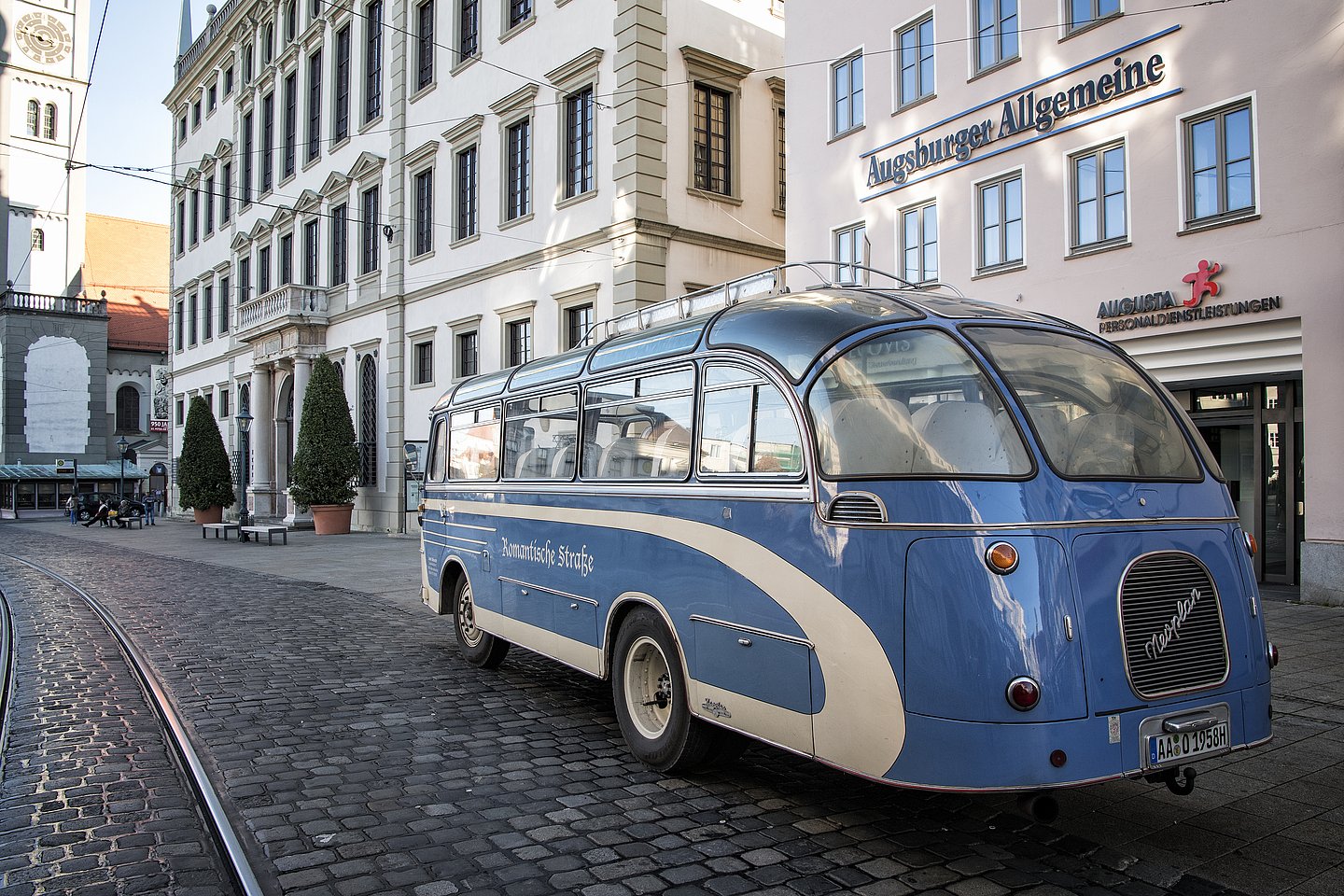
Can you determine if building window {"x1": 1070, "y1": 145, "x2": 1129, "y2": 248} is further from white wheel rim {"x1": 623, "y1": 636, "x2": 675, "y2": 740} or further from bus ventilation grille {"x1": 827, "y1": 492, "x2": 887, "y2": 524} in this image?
bus ventilation grille {"x1": 827, "y1": 492, "x2": 887, "y2": 524}

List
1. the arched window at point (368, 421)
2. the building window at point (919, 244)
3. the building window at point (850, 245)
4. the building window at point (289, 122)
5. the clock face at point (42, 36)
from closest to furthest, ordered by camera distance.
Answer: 1. the building window at point (919, 244)
2. the building window at point (850, 245)
3. the arched window at point (368, 421)
4. the building window at point (289, 122)
5. the clock face at point (42, 36)

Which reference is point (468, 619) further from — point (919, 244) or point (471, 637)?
point (919, 244)

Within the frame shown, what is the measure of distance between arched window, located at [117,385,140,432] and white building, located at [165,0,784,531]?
1185 inches

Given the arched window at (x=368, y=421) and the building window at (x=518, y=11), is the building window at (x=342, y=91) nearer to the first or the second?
the arched window at (x=368, y=421)

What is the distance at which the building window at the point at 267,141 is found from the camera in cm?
3869

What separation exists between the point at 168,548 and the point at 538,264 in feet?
39.5

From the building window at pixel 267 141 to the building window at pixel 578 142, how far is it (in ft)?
66.3

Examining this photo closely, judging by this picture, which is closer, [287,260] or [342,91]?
[342,91]

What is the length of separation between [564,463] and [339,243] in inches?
1142

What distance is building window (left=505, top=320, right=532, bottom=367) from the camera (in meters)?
24.4

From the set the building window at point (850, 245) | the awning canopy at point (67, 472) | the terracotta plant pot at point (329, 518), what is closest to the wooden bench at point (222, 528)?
the terracotta plant pot at point (329, 518)

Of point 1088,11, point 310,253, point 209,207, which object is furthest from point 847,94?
point 209,207

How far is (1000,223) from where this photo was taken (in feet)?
49.6

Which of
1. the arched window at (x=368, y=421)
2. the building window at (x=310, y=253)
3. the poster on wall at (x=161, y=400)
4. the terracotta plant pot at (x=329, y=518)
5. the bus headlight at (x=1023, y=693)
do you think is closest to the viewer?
the bus headlight at (x=1023, y=693)
